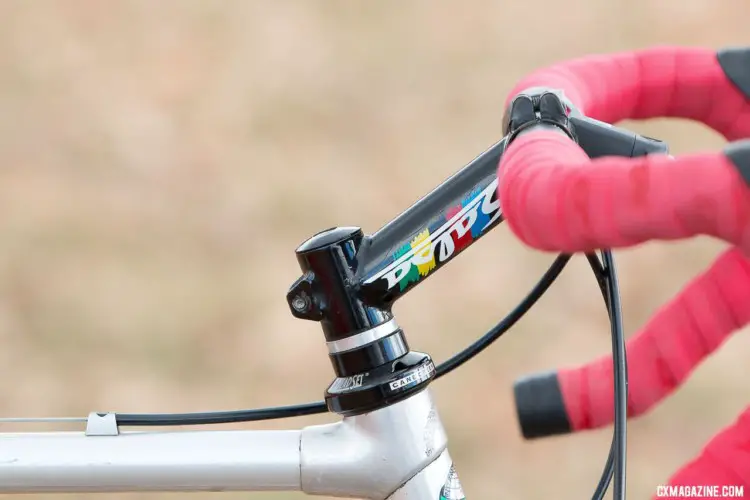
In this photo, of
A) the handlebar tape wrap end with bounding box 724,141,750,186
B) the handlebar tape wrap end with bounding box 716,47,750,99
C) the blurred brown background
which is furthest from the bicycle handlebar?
the blurred brown background

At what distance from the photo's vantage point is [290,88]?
164 cm

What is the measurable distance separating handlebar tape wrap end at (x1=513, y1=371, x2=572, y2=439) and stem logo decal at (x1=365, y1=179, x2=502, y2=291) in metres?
0.10

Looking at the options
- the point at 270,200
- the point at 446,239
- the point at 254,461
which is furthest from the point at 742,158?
the point at 270,200

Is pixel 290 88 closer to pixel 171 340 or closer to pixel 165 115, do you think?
pixel 165 115

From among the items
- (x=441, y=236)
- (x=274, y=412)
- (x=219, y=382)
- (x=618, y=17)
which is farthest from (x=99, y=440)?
(x=618, y=17)

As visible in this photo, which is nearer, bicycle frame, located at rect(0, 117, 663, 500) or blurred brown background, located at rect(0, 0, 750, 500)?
bicycle frame, located at rect(0, 117, 663, 500)

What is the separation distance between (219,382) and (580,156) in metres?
1.15

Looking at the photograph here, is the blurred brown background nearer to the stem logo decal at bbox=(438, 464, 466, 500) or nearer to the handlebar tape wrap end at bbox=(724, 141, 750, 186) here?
the stem logo decal at bbox=(438, 464, 466, 500)

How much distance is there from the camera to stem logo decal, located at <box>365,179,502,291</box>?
1.52 ft

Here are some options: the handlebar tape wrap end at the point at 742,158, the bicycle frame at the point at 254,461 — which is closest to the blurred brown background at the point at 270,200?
the bicycle frame at the point at 254,461

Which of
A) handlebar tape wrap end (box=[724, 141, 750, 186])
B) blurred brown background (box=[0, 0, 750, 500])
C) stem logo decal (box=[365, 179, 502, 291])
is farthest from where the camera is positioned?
blurred brown background (box=[0, 0, 750, 500])

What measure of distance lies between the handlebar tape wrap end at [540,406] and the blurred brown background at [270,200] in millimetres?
829

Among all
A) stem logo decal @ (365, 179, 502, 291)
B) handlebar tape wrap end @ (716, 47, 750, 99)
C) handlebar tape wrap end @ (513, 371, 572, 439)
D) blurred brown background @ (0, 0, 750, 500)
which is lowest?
handlebar tape wrap end @ (513, 371, 572, 439)

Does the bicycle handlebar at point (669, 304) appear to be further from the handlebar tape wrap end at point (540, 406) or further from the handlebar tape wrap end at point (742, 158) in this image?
the handlebar tape wrap end at point (742, 158)
